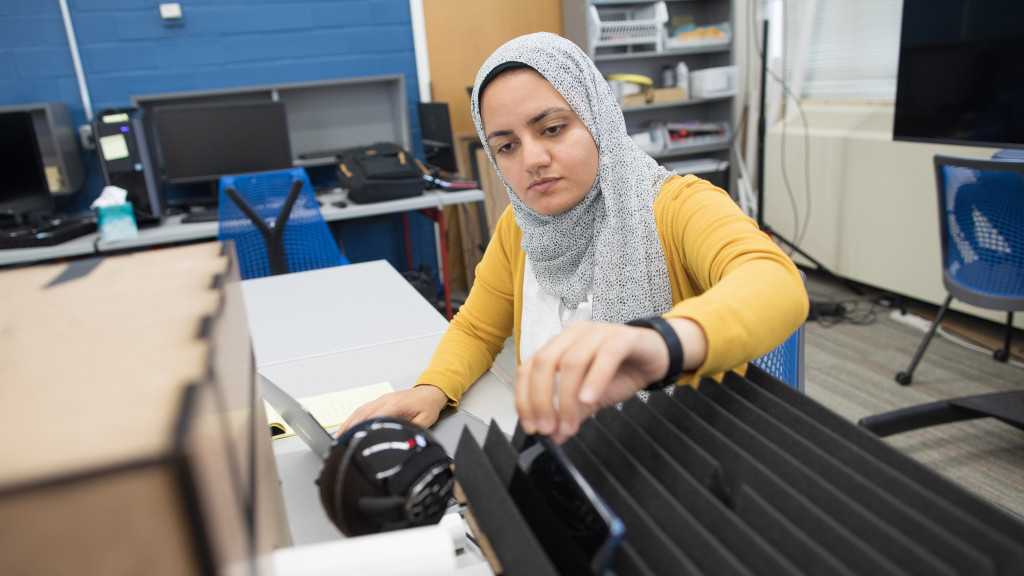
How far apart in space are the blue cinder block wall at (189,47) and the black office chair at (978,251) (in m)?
2.88

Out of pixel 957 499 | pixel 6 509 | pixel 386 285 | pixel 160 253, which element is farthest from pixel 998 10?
pixel 6 509

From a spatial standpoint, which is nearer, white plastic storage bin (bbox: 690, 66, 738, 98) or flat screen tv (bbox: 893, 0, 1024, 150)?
flat screen tv (bbox: 893, 0, 1024, 150)

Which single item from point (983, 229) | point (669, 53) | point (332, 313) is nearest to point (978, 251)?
point (983, 229)

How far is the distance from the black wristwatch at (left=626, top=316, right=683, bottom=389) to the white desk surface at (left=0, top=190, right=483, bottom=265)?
266 centimetres

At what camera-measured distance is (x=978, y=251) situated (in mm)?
2029

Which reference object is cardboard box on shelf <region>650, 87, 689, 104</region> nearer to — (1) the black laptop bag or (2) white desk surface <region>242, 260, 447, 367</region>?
(1) the black laptop bag

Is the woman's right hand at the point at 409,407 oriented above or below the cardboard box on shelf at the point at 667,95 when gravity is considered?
below

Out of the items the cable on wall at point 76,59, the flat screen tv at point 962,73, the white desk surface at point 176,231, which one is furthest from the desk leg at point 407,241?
the flat screen tv at point 962,73

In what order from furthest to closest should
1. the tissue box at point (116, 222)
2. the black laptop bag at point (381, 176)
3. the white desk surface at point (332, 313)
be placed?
the black laptop bag at point (381, 176)
the tissue box at point (116, 222)
the white desk surface at point (332, 313)

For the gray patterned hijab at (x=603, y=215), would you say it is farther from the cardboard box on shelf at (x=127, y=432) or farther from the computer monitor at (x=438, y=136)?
the computer monitor at (x=438, y=136)

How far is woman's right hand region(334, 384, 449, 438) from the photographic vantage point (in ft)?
2.99

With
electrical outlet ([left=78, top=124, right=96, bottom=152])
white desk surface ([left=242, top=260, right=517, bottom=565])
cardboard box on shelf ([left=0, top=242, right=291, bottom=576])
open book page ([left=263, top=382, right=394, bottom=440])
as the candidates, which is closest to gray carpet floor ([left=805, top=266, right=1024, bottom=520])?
white desk surface ([left=242, top=260, right=517, bottom=565])

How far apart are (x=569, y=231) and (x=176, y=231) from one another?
7.81 ft

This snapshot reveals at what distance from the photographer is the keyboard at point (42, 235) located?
2646 millimetres
